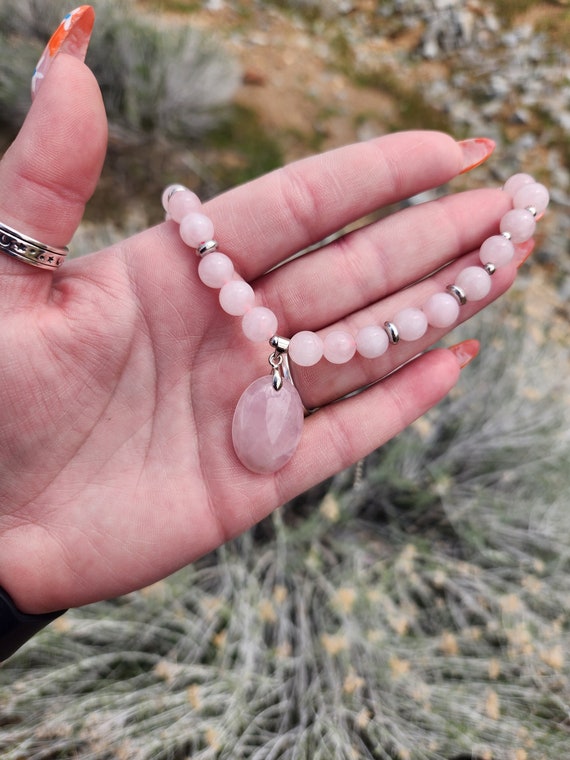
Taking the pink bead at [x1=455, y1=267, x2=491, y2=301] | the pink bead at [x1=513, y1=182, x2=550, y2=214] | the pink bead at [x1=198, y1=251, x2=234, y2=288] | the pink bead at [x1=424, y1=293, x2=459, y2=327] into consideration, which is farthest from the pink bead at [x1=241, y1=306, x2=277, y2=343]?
the pink bead at [x1=513, y1=182, x2=550, y2=214]

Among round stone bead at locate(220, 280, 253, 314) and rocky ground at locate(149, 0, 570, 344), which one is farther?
rocky ground at locate(149, 0, 570, 344)

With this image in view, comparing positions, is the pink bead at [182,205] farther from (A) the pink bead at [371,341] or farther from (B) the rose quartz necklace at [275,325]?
(A) the pink bead at [371,341]

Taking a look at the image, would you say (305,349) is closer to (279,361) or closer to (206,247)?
(279,361)

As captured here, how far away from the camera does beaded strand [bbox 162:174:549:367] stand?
5.91ft

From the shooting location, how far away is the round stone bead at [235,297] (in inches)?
70.8

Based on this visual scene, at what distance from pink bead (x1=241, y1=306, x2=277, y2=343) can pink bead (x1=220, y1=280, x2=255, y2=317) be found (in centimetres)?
3

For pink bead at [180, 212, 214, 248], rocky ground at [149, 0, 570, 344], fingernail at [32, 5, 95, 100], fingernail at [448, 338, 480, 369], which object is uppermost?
rocky ground at [149, 0, 570, 344]

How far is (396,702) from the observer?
2033 millimetres

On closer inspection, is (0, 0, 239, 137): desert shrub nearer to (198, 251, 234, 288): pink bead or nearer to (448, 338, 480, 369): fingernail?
(198, 251, 234, 288): pink bead

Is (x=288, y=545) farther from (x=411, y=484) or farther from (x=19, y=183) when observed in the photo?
(x=19, y=183)

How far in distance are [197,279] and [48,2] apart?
2443 millimetres

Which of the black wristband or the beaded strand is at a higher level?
the beaded strand

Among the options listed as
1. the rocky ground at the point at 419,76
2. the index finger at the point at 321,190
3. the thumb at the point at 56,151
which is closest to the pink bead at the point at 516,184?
the index finger at the point at 321,190

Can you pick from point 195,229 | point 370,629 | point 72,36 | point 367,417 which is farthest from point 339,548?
point 72,36
